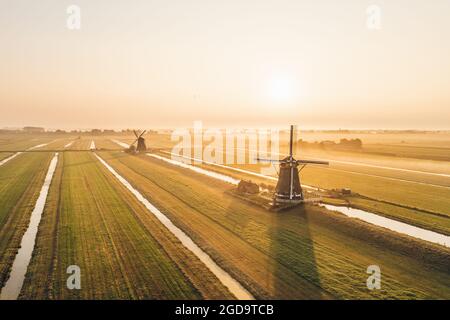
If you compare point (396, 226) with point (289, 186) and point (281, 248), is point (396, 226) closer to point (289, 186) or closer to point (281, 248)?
point (289, 186)

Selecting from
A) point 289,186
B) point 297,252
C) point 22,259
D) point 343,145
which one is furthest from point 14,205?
point 343,145

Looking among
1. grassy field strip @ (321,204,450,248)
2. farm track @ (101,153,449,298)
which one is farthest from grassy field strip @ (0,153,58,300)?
grassy field strip @ (321,204,450,248)

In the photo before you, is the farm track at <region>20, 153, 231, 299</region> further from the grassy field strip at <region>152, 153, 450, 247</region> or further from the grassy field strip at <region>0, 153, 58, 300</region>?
the grassy field strip at <region>152, 153, 450, 247</region>

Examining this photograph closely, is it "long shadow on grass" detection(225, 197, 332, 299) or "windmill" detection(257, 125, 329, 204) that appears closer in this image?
"long shadow on grass" detection(225, 197, 332, 299)

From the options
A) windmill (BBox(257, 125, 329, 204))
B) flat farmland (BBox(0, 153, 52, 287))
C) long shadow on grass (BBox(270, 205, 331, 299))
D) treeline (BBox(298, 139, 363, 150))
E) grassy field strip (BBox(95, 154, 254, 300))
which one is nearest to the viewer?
grassy field strip (BBox(95, 154, 254, 300))
